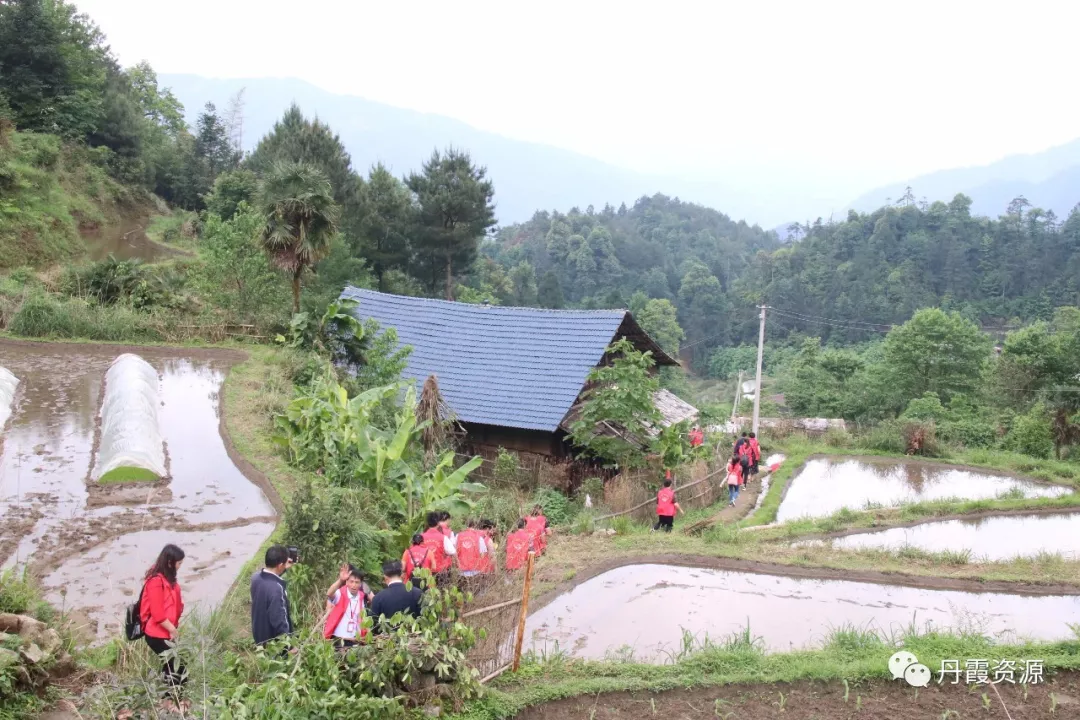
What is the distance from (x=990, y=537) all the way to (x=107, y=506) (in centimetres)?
1421

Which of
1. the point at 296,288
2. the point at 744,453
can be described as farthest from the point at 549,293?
the point at 744,453

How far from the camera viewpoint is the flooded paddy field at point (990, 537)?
12.5m

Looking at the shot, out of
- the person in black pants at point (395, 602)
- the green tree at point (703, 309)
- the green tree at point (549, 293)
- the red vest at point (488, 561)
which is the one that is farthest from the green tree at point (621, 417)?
the green tree at point (703, 309)

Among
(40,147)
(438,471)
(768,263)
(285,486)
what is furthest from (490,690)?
(768,263)

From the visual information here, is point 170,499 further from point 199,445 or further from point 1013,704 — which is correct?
A: point 1013,704

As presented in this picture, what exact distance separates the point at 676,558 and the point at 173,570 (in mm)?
6934

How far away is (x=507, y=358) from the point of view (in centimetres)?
1825

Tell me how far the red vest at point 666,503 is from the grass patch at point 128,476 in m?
7.64

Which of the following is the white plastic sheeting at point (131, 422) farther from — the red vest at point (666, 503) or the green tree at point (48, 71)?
the green tree at point (48, 71)

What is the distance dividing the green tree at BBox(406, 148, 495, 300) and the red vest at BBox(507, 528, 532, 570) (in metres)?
30.0

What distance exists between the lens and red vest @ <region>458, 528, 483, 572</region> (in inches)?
288

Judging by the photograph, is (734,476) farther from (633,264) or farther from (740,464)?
(633,264)

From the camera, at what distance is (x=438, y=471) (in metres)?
10.1

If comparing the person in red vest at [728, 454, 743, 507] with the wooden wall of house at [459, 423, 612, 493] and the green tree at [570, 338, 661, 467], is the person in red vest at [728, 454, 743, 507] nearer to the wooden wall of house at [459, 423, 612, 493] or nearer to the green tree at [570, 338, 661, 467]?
the green tree at [570, 338, 661, 467]
